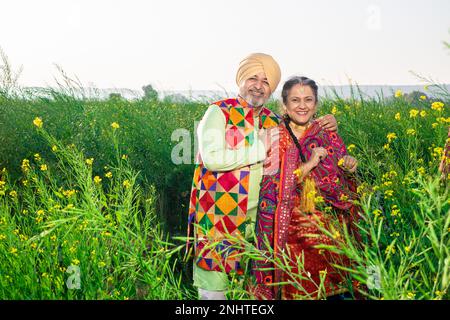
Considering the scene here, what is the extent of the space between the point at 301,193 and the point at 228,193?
0.40m

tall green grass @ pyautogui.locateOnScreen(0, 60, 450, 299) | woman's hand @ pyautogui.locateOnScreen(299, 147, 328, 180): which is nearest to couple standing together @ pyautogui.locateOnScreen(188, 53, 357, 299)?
woman's hand @ pyautogui.locateOnScreen(299, 147, 328, 180)

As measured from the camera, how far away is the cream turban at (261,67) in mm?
2861

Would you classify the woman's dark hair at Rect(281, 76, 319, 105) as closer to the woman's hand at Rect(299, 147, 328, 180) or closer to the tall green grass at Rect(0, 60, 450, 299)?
the woman's hand at Rect(299, 147, 328, 180)

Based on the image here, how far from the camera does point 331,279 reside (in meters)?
2.67

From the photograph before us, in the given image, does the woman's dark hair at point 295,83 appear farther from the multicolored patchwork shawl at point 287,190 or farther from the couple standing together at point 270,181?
the multicolored patchwork shawl at point 287,190

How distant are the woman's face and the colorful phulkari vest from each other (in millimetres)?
271

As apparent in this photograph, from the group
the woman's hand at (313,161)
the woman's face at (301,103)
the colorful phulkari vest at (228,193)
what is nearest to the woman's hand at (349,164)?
the woman's hand at (313,161)

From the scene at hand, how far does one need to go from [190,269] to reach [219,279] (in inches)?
57.0

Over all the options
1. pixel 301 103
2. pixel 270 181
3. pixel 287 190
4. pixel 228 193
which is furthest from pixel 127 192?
pixel 301 103

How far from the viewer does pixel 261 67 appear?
2.87 metres

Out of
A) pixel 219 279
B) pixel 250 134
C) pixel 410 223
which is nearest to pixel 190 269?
pixel 219 279

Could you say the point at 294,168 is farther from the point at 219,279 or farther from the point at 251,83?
the point at 219,279

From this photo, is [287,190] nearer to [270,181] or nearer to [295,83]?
[270,181]

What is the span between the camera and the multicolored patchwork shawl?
8.72 ft
